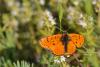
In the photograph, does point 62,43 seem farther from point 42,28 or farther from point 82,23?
point 42,28

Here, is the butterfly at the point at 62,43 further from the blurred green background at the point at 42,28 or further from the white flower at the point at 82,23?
the white flower at the point at 82,23

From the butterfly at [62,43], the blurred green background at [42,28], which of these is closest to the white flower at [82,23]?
the blurred green background at [42,28]

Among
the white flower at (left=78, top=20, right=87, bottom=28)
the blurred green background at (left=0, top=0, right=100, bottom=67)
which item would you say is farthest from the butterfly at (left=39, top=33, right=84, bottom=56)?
the white flower at (left=78, top=20, right=87, bottom=28)

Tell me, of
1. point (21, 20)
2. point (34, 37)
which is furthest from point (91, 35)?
point (21, 20)

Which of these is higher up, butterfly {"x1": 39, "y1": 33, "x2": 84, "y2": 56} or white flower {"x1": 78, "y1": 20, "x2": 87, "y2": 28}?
white flower {"x1": 78, "y1": 20, "x2": 87, "y2": 28}

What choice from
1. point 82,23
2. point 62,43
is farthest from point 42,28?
point 62,43

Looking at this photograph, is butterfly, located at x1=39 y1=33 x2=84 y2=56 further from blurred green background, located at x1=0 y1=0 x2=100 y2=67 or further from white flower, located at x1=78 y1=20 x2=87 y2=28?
white flower, located at x1=78 y1=20 x2=87 y2=28

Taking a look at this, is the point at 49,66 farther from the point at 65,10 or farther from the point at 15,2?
the point at 15,2
